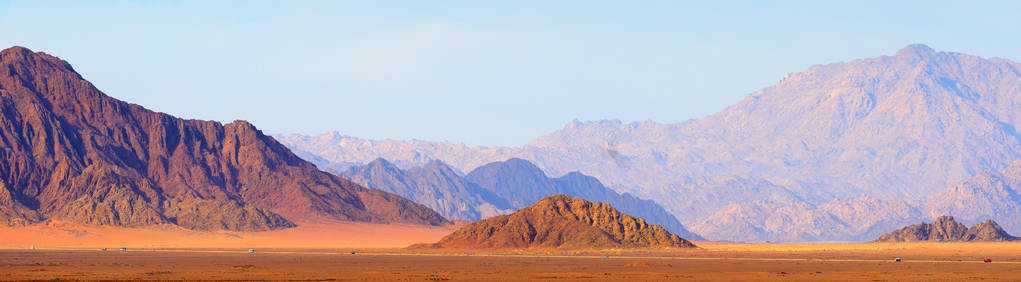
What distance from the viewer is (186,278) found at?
86.9 meters

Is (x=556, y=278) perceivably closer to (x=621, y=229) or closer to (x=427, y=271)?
(x=427, y=271)

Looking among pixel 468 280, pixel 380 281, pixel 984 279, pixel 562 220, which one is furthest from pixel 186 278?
pixel 562 220

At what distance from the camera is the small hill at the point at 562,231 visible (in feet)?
548

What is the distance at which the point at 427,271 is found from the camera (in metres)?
100

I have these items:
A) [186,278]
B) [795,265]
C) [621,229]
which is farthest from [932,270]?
[621,229]

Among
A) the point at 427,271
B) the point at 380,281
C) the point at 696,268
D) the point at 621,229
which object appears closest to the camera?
the point at 380,281

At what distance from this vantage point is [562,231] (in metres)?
170

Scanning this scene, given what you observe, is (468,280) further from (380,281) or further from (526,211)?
(526,211)

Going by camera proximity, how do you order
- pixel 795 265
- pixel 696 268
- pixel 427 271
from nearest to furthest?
pixel 427 271 < pixel 696 268 < pixel 795 265

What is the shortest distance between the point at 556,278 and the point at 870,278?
21.0 meters

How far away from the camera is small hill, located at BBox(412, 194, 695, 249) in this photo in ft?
548

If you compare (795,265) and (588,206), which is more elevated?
(588,206)

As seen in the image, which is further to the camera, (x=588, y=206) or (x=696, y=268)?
(x=588, y=206)

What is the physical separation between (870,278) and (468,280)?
2697 centimetres
